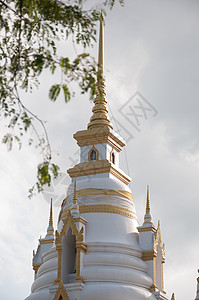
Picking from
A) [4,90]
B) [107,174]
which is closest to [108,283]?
[107,174]

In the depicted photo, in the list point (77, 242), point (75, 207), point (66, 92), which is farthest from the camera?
point (75, 207)

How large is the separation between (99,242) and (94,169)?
15.7 feet

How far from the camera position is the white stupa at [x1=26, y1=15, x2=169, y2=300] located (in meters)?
30.5

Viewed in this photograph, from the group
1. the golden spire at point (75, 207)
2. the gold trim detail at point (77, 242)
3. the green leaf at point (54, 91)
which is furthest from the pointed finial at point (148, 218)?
the green leaf at point (54, 91)

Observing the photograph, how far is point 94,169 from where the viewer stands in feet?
116

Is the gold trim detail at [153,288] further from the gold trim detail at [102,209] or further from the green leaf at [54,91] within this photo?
the green leaf at [54,91]

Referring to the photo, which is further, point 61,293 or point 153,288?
point 153,288

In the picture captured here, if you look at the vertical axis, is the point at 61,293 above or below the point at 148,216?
below

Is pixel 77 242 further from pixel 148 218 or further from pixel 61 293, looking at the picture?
pixel 148 218

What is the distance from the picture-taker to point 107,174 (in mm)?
35188

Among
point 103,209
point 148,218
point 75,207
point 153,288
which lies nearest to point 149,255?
point 153,288

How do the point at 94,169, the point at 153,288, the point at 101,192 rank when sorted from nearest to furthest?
1. the point at 153,288
2. the point at 101,192
3. the point at 94,169

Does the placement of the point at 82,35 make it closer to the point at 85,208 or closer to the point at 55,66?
the point at 55,66

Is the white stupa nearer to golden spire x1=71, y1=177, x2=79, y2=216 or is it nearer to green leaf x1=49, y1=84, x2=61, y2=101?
golden spire x1=71, y1=177, x2=79, y2=216
